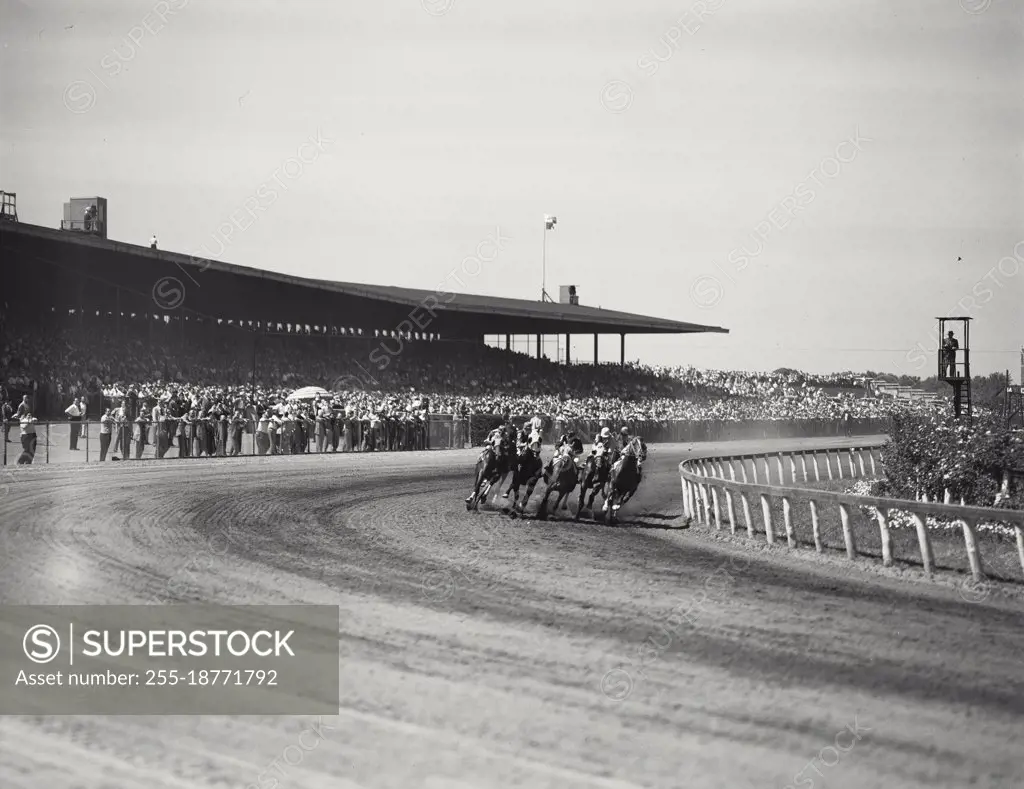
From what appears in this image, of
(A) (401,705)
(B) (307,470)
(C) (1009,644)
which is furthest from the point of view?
(B) (307,470)

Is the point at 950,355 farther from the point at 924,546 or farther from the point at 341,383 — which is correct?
the point at 341,383

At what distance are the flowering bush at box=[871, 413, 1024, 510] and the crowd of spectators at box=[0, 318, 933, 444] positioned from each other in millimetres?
10786

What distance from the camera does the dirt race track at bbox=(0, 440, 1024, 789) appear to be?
16.6 feet

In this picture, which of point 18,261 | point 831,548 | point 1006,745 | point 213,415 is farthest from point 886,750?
point 18,261

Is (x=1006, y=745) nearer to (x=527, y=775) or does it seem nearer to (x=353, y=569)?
(x=527, y=775)

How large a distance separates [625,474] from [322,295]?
2899 centimetres

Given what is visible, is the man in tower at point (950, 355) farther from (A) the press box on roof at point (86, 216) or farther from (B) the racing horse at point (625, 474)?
(A) the press box on roof at point (86, 216)

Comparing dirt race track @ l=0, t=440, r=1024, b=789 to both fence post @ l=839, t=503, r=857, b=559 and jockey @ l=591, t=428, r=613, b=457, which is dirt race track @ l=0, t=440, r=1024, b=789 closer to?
fence post @ l=839, t=503, r=857, b=559

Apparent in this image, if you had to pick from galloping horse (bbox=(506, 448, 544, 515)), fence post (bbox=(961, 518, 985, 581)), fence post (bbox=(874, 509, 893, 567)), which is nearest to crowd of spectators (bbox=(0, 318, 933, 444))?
galloping horse (bbox=(506, 448, 544, 515))

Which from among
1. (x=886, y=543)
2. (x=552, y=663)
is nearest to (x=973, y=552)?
(x=886, y=543)

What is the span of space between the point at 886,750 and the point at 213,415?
79.6 feet

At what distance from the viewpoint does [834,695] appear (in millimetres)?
6203

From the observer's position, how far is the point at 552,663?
22.3 ft

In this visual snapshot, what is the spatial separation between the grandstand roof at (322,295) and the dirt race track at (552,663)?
19.0m
